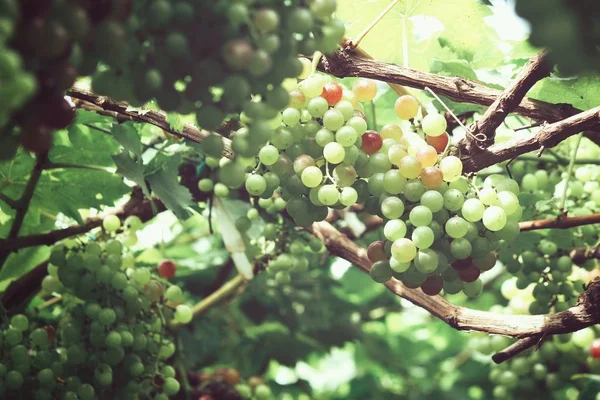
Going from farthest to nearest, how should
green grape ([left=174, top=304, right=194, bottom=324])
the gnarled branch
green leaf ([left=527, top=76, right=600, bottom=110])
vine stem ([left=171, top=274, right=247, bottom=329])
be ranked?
1. vine stem ([left=171, top=274, right=247, bottom=329])
2. green grape ([left=174, top=304, right=194, bottom=324])
3. green leaf ([left=527, top=76, right=600, bottom=110])
4. the gnarled branch

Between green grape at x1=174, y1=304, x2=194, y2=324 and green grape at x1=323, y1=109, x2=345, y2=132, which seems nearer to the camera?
green grape at x1=323, y1=109, x2=345, y2=132

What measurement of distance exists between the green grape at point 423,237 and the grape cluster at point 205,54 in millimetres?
443

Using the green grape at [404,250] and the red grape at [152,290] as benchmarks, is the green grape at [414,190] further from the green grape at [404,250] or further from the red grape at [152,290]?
the red grape at [152,290]

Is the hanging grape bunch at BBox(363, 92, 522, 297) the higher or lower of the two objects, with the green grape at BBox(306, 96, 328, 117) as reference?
lower

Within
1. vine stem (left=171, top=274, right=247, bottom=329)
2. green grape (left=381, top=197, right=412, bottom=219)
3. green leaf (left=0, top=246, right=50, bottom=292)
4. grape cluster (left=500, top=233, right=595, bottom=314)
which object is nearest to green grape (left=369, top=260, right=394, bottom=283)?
green grape (left=381, top=197, right=412, bottom=219)

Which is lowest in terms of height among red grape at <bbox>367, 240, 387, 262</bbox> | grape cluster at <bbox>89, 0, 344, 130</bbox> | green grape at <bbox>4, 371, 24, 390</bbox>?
green grape at <bbox>4, 371, 24, 390</bbox>

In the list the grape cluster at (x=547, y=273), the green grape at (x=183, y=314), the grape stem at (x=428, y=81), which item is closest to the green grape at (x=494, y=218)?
the grape stem at (x=428, y=81)

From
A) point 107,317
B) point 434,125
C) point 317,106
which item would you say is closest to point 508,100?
point 434,125

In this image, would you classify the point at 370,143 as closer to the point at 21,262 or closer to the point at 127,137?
the point at 127,137

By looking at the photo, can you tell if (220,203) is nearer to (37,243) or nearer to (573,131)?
(37,243)

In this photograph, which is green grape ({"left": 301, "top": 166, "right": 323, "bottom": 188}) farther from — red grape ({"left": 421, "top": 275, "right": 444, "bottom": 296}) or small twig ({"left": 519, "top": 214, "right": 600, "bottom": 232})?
small twig ({"left": 519, "top": 214, "right": 600, "bottom": 232})

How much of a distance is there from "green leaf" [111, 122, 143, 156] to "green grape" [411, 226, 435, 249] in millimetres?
771

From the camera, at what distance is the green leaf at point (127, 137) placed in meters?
1.60

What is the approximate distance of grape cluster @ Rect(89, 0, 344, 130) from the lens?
774mm
